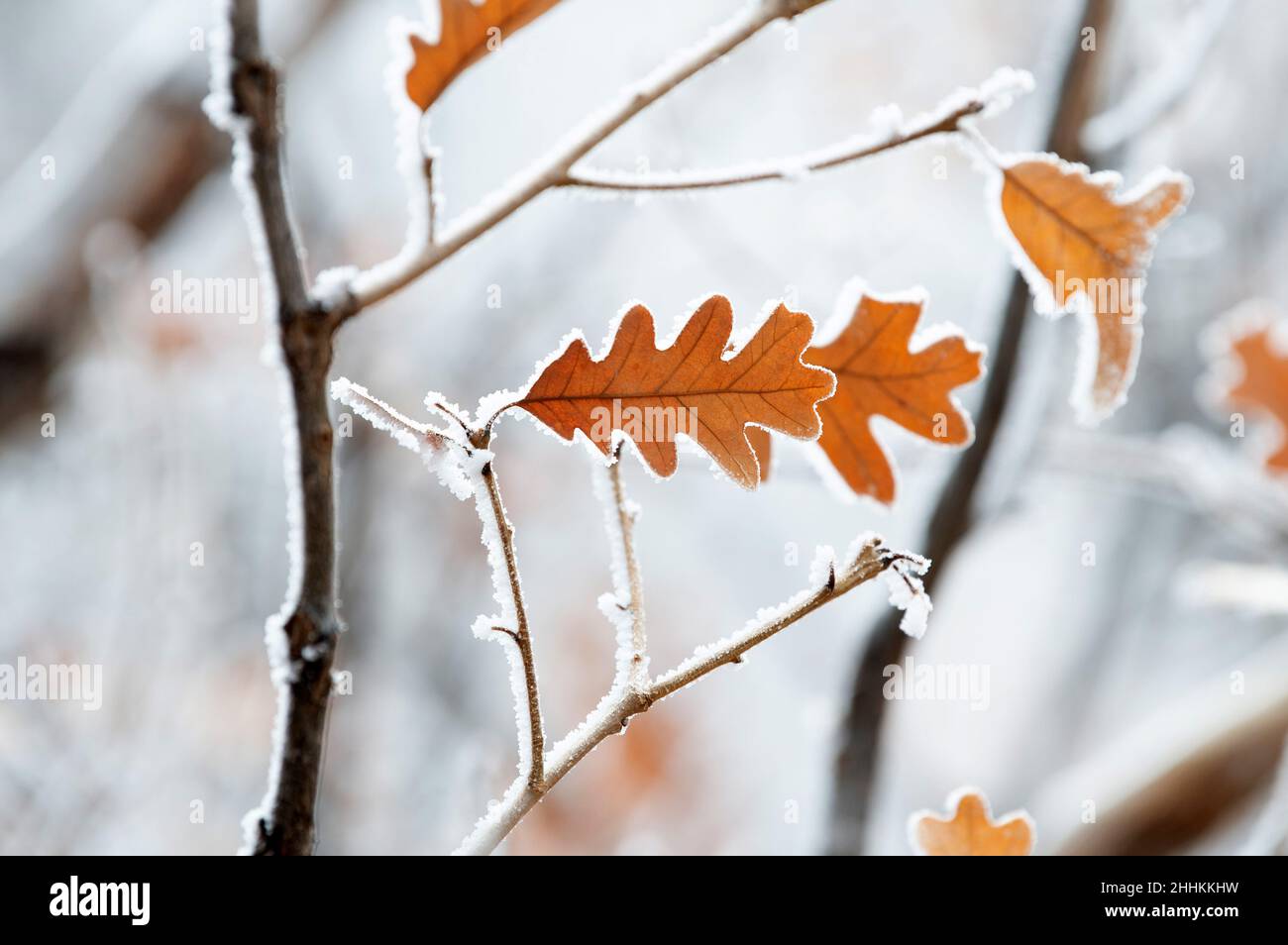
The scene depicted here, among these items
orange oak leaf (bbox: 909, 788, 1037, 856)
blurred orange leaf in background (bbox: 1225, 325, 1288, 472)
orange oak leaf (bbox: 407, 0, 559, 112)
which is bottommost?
orange oak leaf (bbox: 909, 788, 1037, 856)

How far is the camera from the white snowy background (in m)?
1.11

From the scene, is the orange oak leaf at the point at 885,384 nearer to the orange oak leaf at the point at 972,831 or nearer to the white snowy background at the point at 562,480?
the orange oak leaf at the point at 972,831

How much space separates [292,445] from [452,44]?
14cm

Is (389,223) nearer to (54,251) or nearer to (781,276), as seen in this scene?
(54,251)

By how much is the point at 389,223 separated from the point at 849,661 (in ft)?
6.79

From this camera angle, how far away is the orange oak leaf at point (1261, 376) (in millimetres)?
827

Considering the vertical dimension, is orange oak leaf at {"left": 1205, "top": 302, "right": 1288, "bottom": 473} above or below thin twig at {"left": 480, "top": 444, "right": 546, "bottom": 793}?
above

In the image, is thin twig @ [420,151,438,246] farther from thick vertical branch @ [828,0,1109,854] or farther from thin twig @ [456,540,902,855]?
thick vertical branch @ [828,0,1109,854]

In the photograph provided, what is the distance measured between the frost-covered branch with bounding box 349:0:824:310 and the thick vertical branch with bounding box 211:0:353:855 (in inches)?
0.9

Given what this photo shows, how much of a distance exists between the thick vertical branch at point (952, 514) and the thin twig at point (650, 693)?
41 cm

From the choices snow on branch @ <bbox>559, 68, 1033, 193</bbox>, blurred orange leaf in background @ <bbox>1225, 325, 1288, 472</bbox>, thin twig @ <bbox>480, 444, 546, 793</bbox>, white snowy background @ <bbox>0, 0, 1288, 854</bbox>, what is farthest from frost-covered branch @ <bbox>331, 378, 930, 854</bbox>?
blurred orange leaf in background @ <bbox>1225, 325, 1288, 472</bbox>

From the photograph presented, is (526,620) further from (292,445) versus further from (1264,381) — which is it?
(1264,381)
